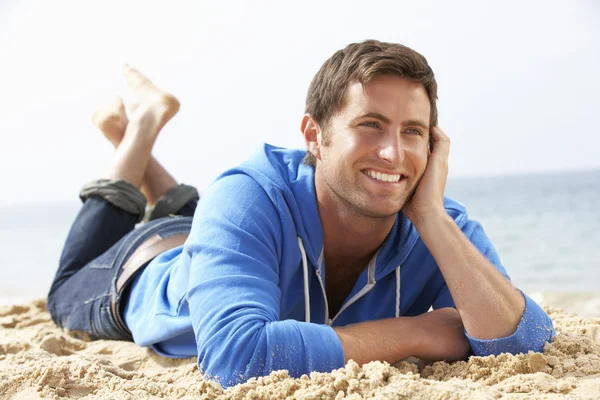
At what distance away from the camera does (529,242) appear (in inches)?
449

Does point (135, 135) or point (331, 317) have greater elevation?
point (135, 135)

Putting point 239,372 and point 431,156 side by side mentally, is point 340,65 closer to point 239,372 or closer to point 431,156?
point 431,156

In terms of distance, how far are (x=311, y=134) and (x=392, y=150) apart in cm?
48

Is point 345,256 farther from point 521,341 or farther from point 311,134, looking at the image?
point 521,341

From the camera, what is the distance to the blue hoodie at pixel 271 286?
80.9 inches

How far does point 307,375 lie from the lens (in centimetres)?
203

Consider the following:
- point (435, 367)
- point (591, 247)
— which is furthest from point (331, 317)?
point (591, 247)

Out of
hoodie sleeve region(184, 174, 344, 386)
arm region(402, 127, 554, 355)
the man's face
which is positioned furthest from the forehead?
hoodie sleeve region(184, 174, 344, 386)

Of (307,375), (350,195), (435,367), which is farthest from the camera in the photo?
(350,195)

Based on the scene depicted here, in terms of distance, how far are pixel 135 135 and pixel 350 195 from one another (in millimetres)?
2275

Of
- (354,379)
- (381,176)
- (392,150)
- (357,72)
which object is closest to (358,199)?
(381,176)

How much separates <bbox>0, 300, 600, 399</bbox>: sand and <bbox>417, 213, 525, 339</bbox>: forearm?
0.12m

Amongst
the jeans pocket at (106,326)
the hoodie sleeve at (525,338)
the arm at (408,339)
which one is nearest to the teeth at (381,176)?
the arm at (408,339)

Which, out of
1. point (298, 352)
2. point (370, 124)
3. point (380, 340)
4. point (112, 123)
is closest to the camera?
point (298, 352)
